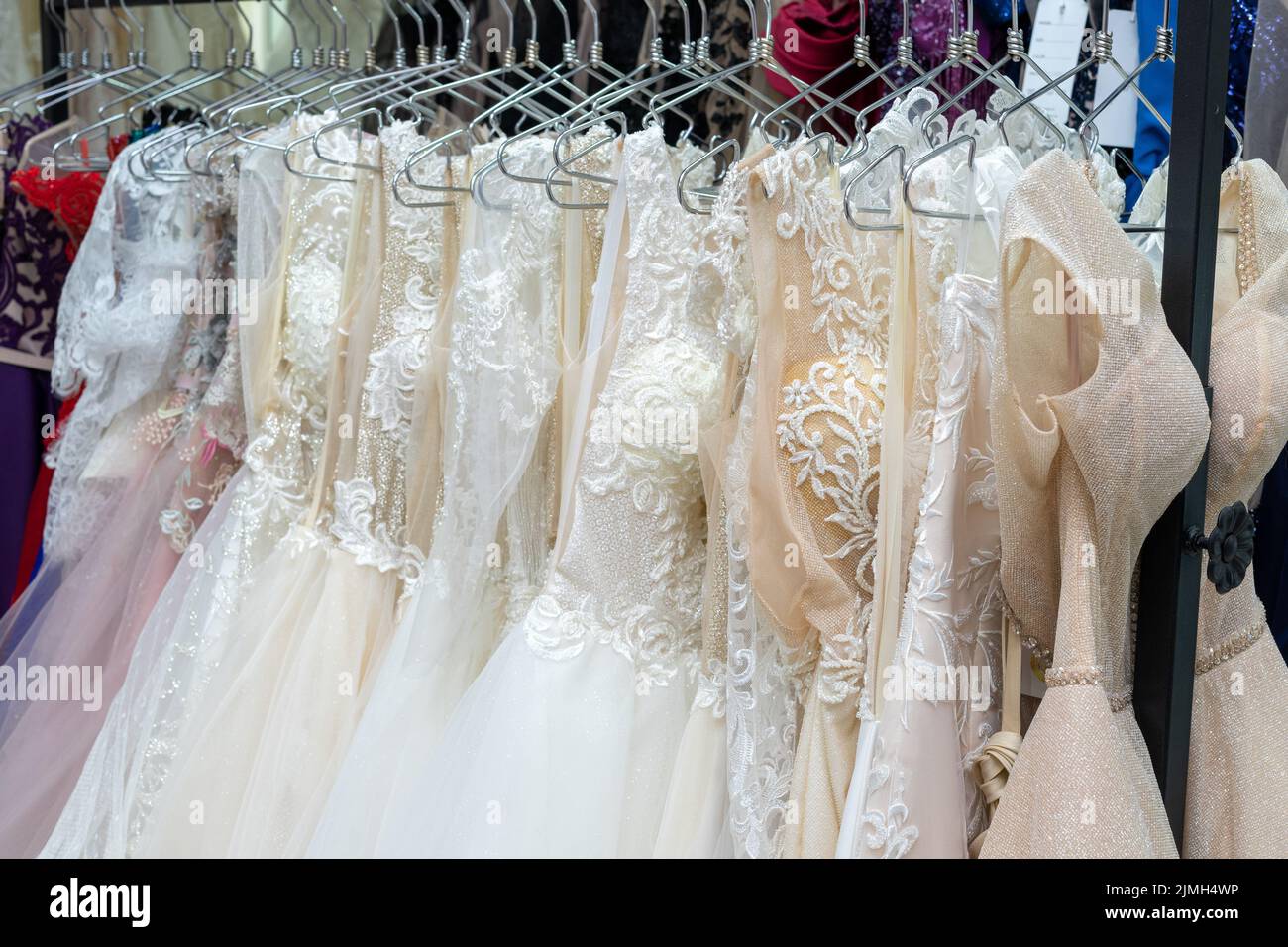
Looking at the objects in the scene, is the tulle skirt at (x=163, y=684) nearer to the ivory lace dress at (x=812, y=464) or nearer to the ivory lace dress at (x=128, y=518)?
the ivory lace dress at (x=128, y=518)

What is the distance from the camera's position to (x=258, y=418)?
1.69 meters

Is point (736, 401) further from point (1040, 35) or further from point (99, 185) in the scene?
point (99, 185)

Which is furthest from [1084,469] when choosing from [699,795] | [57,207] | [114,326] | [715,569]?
[57,207]

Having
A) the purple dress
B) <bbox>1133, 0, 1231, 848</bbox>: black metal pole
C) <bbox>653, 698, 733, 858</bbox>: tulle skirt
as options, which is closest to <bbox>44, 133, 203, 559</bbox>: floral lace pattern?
the purple dress

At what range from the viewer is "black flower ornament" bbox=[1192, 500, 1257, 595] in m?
0.97

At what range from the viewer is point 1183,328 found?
95 centimetres

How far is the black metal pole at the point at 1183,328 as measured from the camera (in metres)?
0.93

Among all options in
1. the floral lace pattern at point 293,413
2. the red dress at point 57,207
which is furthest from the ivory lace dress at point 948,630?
the red dress at point 57,207

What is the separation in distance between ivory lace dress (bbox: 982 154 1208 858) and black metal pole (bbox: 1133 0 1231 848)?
2cm

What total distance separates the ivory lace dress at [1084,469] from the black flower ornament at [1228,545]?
57 millimetres

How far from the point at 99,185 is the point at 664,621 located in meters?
1.27

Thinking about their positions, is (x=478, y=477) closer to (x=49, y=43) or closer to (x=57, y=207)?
(x=57, y=207)

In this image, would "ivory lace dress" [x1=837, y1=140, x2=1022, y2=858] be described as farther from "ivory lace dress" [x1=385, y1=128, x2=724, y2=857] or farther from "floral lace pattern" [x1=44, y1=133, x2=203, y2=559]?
"floral lace pattern" [x1=44, y1=133, x2=203, y2=559]
